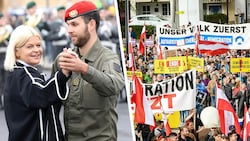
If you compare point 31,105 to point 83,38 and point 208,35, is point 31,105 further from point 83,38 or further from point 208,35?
point 208,35

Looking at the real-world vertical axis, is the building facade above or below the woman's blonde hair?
above

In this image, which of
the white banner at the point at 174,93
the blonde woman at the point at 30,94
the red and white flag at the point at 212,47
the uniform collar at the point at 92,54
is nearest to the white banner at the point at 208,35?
the red and white flag at the point at 212,47

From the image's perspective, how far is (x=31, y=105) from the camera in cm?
237

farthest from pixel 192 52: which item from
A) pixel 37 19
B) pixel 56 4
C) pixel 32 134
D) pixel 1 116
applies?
pixel 56 4

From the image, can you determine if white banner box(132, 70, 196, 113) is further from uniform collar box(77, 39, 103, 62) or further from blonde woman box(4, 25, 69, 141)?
blonde woman box(4, 25, 69, 141)

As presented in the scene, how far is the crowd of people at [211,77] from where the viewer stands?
2.43m

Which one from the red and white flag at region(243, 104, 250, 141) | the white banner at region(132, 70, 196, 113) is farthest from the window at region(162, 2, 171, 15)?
the red and white flag at region(243, 104, 250, 141)

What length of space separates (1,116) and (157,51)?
5.59 m

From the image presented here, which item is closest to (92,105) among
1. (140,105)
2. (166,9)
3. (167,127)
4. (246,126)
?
(140,105)

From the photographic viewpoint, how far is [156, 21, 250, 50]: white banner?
2398 mm

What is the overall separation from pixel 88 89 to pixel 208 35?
20.1 inches

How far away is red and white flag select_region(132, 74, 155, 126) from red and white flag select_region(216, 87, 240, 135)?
280mm

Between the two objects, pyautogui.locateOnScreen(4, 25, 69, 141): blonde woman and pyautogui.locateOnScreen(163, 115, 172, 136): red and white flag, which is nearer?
pyautogui.locateOnScreen(4, 25, 69, 141): blonde woman

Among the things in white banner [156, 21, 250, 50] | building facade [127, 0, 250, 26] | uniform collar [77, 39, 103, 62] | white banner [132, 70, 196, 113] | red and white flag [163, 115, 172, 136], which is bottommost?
red and white flag [163, 115, 172, 136]
